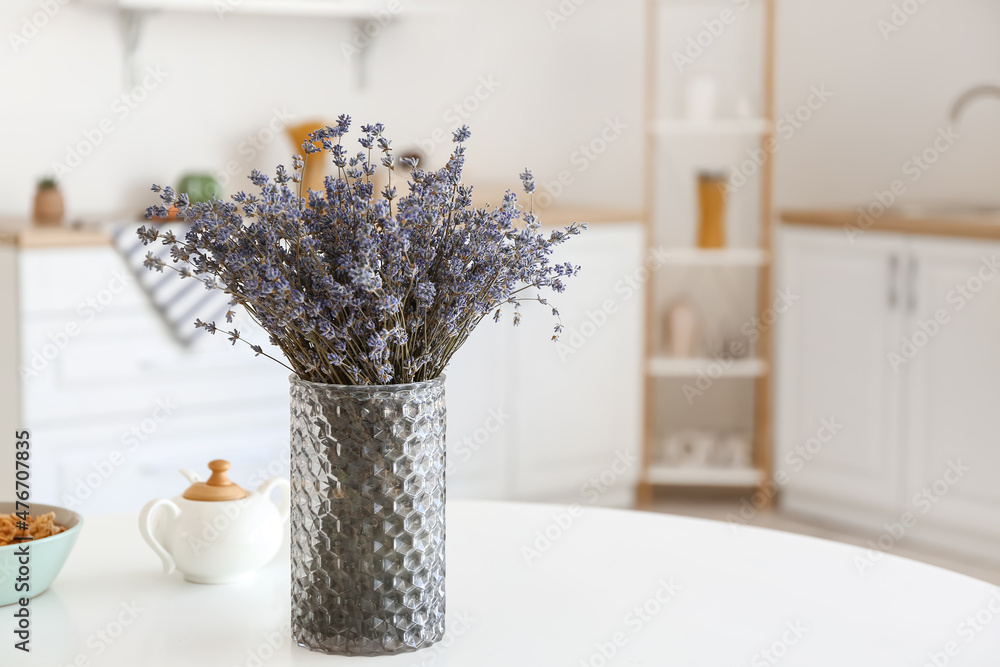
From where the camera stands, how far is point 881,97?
3.69 m

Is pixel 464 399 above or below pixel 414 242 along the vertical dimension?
below

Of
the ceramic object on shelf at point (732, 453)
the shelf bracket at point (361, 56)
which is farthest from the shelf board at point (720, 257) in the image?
the shelf bracket at point (361, 56)

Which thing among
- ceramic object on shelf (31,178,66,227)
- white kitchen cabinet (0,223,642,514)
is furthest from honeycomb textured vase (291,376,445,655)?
ceramic object on shelf (31,178,66,227)

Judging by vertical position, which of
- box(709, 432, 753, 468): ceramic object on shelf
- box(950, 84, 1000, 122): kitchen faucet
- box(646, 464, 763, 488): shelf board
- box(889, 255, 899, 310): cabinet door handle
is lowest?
box(646, 464, 763, 488): shelf board

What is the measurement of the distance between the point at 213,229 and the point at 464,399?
7.90ft

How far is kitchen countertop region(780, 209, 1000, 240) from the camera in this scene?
9.50 feet

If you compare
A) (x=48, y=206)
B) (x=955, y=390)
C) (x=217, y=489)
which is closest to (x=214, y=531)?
(x=217, y=489)

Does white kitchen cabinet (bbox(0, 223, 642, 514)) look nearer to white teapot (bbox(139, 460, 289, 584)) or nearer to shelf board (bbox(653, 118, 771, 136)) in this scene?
shelf board (bbox(653, 118, 771, 136))

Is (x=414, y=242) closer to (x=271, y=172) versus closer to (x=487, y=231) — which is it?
(x=487, y=231)

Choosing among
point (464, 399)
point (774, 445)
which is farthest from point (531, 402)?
point (774, 445)

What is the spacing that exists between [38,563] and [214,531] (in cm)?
16

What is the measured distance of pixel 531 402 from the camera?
11.0 feet

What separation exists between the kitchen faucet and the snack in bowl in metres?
3.05

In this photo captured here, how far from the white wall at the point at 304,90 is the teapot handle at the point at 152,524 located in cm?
224
